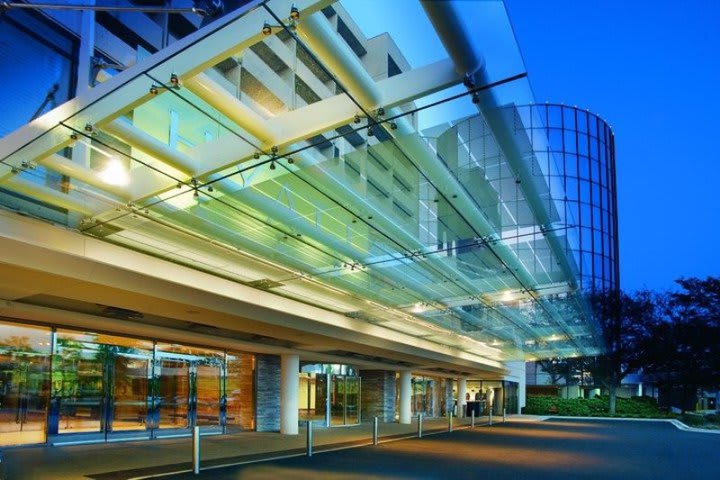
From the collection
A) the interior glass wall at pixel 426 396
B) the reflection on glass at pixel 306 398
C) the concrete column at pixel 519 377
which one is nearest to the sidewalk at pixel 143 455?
the reflection on glass at pixel 306 398

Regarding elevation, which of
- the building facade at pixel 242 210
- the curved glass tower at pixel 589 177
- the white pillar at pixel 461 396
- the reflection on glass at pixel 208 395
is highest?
the curved glass tower at pixel 589 177

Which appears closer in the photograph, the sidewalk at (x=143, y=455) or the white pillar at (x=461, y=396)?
the sidewalk at (x=143, y=455)

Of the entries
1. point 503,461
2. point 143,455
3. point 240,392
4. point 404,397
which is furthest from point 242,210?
point 404,397

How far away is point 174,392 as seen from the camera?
21.1 m

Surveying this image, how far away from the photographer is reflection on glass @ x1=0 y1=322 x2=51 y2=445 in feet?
51.9

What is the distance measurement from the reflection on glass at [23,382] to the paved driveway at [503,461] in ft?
20.5

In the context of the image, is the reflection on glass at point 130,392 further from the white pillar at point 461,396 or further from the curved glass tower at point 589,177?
the curved glass tower at point 589,177

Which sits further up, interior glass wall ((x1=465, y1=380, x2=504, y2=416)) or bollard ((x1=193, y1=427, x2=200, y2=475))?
bollard ((x1=193, y1=427, x2=200, y2=475))

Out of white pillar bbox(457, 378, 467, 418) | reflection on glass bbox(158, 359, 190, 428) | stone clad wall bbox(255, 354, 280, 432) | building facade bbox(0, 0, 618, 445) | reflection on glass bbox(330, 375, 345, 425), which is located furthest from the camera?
white pillar bbox(457, 378, 467, 418)

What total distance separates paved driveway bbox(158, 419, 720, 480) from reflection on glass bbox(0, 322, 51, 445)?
6.24 meters

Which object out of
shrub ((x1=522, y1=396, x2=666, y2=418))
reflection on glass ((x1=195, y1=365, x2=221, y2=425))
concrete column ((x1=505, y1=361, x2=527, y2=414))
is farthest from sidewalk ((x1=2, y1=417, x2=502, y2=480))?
shrub ((x1=522, y1=396, x2=666, y2=418))

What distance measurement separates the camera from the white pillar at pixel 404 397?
3216 centimetres

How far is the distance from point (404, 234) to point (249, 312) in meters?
5.11

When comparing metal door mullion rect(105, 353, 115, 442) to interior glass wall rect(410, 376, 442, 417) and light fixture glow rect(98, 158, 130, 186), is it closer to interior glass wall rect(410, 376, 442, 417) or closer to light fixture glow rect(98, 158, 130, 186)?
light fixture glow rect(98, 158, 130, 186)
